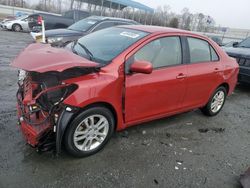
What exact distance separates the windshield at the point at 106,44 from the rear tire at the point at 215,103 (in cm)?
213

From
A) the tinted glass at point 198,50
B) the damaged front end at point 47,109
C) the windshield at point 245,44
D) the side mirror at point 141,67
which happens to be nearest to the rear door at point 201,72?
the tinted glass at point 198,50

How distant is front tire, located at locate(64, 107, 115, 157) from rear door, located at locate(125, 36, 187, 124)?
0.34 meters

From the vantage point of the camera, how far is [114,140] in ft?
12.7

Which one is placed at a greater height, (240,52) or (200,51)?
(200,51)

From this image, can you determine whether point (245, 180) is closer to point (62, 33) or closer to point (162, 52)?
point (162, 52)

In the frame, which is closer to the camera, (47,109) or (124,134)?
(47,109)

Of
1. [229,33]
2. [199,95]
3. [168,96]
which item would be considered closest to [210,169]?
[168,96]

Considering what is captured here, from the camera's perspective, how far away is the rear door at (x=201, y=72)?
14.1ft

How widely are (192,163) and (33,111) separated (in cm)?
220

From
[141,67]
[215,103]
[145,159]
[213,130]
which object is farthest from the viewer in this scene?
[215,103]

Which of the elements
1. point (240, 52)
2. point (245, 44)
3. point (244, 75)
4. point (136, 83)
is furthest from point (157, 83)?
point (245, 44)

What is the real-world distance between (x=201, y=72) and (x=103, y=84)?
202cm

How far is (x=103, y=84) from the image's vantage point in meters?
3.18

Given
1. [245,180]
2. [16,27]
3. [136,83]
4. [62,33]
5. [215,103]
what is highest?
[136,83]
